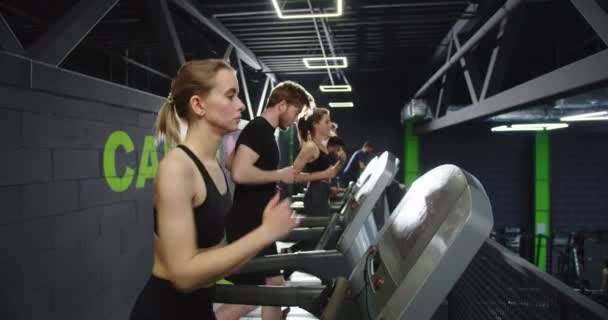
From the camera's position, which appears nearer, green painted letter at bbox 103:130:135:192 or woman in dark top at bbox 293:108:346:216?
green painted letter at bbox 103:130:135:192

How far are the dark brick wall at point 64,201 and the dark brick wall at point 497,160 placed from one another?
36.3 ft

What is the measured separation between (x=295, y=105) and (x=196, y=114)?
1219 mm

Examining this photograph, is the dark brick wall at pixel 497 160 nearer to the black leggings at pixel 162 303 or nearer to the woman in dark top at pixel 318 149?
the woman in dark top at pixel 318 149

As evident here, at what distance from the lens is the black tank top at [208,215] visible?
1.32m

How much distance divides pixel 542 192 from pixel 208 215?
516 inches

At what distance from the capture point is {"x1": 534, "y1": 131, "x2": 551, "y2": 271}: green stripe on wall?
12398 mm

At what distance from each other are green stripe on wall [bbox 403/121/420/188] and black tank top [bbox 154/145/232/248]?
11889 millimetres

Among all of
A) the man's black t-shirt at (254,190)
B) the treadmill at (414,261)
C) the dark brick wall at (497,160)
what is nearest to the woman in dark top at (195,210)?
the treadmill at (414,261)

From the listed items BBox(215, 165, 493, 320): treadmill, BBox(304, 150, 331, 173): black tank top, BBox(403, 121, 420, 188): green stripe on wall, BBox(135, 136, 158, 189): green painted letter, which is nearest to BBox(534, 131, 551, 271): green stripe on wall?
BBox(403, 121, 420, 188): green stripe on wall

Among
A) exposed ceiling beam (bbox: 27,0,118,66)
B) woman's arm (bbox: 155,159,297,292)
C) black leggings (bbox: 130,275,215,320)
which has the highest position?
→ exposed ceiling beam (bbox: 27,0,118,66)

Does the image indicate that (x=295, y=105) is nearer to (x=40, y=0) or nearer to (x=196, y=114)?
(x=196, y=114)

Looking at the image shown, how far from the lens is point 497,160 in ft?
42.4

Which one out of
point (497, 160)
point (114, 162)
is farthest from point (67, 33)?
point (497, 160)

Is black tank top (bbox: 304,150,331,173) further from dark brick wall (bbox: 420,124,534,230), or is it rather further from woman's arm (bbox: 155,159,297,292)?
dark brick wall (bbox: 420,124,534,230)
